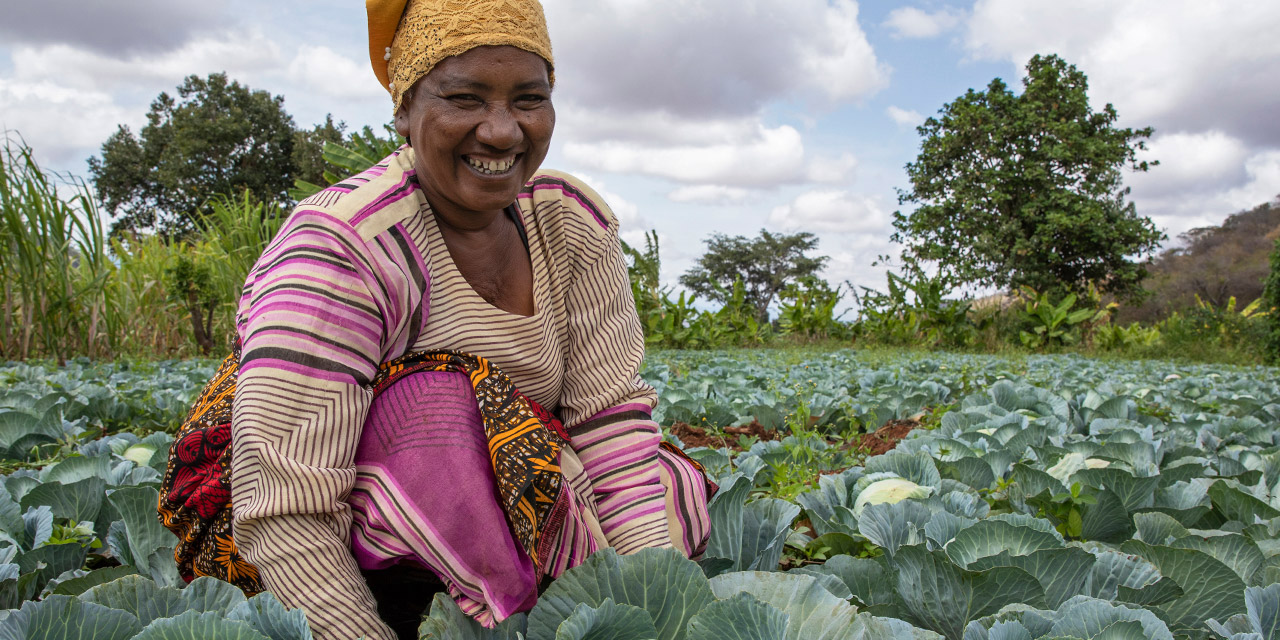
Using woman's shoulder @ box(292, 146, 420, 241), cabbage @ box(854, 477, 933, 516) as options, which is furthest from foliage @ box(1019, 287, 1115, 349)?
woman's shoulder @ box(292, 146, 420, 241)

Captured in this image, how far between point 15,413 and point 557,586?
2061 millimetres

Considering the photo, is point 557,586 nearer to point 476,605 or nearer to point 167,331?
point 476,605

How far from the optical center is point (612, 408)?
1347 millimetres

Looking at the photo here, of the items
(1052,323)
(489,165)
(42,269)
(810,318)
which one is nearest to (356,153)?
(42,269)

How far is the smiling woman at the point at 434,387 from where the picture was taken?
97 centimetres

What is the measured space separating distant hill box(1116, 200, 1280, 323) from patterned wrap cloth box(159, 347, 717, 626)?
26.6 meters

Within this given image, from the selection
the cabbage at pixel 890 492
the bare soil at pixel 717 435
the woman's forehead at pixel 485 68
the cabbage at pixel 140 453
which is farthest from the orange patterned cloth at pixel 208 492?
A: the bare soil at pixel 717 435

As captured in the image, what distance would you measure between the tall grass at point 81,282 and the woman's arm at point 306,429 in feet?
16.4

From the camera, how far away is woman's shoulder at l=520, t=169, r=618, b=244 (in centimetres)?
135

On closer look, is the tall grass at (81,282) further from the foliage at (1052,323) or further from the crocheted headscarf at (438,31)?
the foliage at (1052,323)

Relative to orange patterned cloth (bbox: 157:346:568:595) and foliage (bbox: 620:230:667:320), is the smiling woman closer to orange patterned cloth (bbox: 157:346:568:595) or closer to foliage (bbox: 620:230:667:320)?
orange patterned cloth (bbox: 157:346:568:595)

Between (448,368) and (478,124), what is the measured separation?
365mm

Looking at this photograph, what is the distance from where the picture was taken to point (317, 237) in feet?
3.31

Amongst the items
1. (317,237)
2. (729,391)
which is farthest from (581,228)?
(729,391)
